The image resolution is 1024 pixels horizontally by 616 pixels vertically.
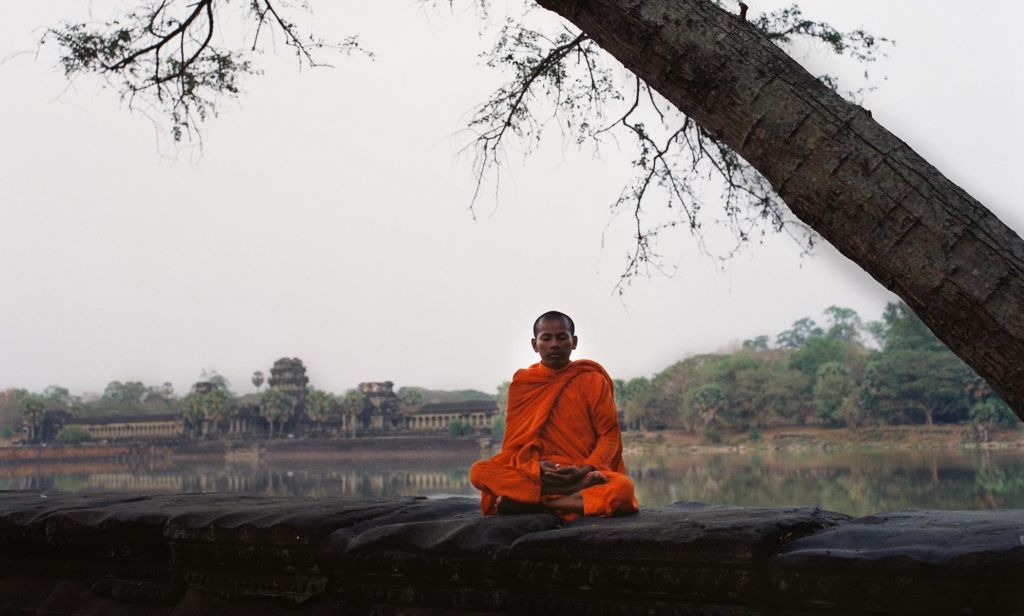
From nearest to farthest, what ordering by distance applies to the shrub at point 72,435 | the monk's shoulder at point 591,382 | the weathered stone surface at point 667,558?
1. the weathered stone surface at point 667,558
2. the monk's shoulder at point 591,382
3. the shrub at point 72,435

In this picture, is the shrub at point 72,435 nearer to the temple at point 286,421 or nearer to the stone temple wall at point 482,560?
the temple at point 286,421

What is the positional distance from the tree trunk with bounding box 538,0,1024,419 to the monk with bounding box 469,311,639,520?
0.89m

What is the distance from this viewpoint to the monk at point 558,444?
2.44 m

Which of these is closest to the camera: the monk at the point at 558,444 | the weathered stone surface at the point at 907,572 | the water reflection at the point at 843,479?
the weathered stone surface at the point at 907,572

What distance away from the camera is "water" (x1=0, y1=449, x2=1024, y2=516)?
23156 mm

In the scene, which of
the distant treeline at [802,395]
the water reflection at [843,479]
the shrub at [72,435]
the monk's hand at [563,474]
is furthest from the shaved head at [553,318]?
the shrub at [72,435]

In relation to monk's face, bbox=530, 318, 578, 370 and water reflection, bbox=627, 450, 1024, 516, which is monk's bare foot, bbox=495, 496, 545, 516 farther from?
water reflection, bbox=627, 450, 1024, 516

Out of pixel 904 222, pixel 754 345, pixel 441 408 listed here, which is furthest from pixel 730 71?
pixel 754 345

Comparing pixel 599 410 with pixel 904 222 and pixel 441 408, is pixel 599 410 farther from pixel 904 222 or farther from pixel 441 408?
pixel 441 408

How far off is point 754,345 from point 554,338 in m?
71.1

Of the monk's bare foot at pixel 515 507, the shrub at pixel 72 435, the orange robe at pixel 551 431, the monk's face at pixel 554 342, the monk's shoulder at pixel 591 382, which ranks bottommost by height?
the monk's bare foot at pixel 515 507

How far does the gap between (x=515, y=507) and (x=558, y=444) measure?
0.27m

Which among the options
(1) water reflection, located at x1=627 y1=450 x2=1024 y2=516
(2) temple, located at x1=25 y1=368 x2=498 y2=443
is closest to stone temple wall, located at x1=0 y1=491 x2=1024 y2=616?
(1) water reflection, located at x1=627 y1=450 x2=1024 y2=516

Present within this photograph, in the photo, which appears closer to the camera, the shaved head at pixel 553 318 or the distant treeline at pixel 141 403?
the shaved head at pixel 553 318
